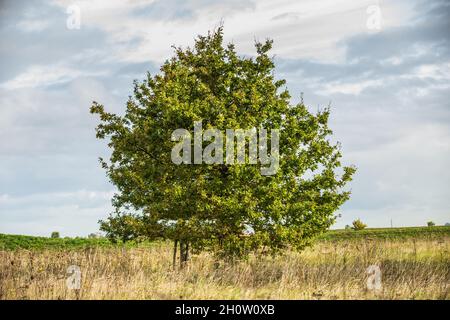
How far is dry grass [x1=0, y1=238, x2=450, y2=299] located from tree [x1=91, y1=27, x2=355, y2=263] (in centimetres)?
117

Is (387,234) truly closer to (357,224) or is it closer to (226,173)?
(357,224)

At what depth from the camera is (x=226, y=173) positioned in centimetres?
1623

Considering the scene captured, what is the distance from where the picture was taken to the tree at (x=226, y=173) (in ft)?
50.7

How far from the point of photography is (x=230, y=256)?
53.8 feet

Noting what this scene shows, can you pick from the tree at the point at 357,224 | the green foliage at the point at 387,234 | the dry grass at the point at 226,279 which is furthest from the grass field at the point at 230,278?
the tree at the point at 357,224

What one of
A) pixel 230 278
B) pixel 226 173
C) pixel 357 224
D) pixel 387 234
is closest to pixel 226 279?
pixel 230 278

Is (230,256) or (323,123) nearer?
(230,256)

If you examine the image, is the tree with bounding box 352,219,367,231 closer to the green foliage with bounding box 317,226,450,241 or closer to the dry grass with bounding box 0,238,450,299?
the green foliage with bounding box 317,226,450,241

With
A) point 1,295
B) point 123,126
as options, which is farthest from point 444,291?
point 123,126

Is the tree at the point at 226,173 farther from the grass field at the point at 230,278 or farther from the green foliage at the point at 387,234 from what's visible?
the green foliage at the point at 387,234

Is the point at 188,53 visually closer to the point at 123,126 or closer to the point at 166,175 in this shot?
the point at 123,126

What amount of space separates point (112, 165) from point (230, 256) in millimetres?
7148

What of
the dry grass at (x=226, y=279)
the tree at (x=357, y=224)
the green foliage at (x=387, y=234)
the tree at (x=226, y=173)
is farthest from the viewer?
the tree at (x=357, y=224)

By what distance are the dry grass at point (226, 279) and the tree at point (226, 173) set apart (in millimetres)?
1174
